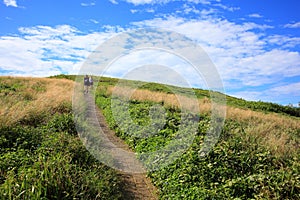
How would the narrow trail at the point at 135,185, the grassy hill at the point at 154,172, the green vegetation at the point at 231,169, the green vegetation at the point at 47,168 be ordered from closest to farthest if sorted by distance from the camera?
the green vegetation at the point at 47,168 → the grassy hill at the point at 154,172 → the green vegetation at the point at 231,169 → the narrow trail at the point at 135,185

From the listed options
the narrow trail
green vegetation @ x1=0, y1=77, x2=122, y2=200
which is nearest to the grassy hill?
green vegetation @ x1=0, y1=77, x2=122, y2=200

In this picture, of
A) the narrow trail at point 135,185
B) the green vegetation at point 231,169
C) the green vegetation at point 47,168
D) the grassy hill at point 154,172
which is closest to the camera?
the green vegetation at point 47,168

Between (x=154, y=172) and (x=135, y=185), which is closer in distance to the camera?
(x=135, y=185)

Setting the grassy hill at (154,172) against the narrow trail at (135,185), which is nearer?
the grassy hill at (154,172)

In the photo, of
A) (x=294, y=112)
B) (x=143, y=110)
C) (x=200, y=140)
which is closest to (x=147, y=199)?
(x=200, y=140)

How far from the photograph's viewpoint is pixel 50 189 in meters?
5.59

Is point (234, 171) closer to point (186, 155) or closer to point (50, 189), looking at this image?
point (186, 155)

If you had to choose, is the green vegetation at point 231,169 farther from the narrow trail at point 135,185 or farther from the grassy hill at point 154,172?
the narrow trail at point 135,185

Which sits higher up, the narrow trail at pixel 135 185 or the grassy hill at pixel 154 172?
the grassy hill at pixel 154 172

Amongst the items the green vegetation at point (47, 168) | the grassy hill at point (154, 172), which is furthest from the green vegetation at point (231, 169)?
the green vegetation at point (47, 168)

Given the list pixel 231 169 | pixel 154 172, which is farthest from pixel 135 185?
pixel 231 169

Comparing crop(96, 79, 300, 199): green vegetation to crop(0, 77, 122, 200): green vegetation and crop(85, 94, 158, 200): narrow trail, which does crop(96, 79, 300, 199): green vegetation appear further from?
crop(0, 77, 122, 200): green vegetation

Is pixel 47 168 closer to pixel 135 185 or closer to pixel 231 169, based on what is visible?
pixel 135 185

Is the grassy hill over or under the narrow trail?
over
